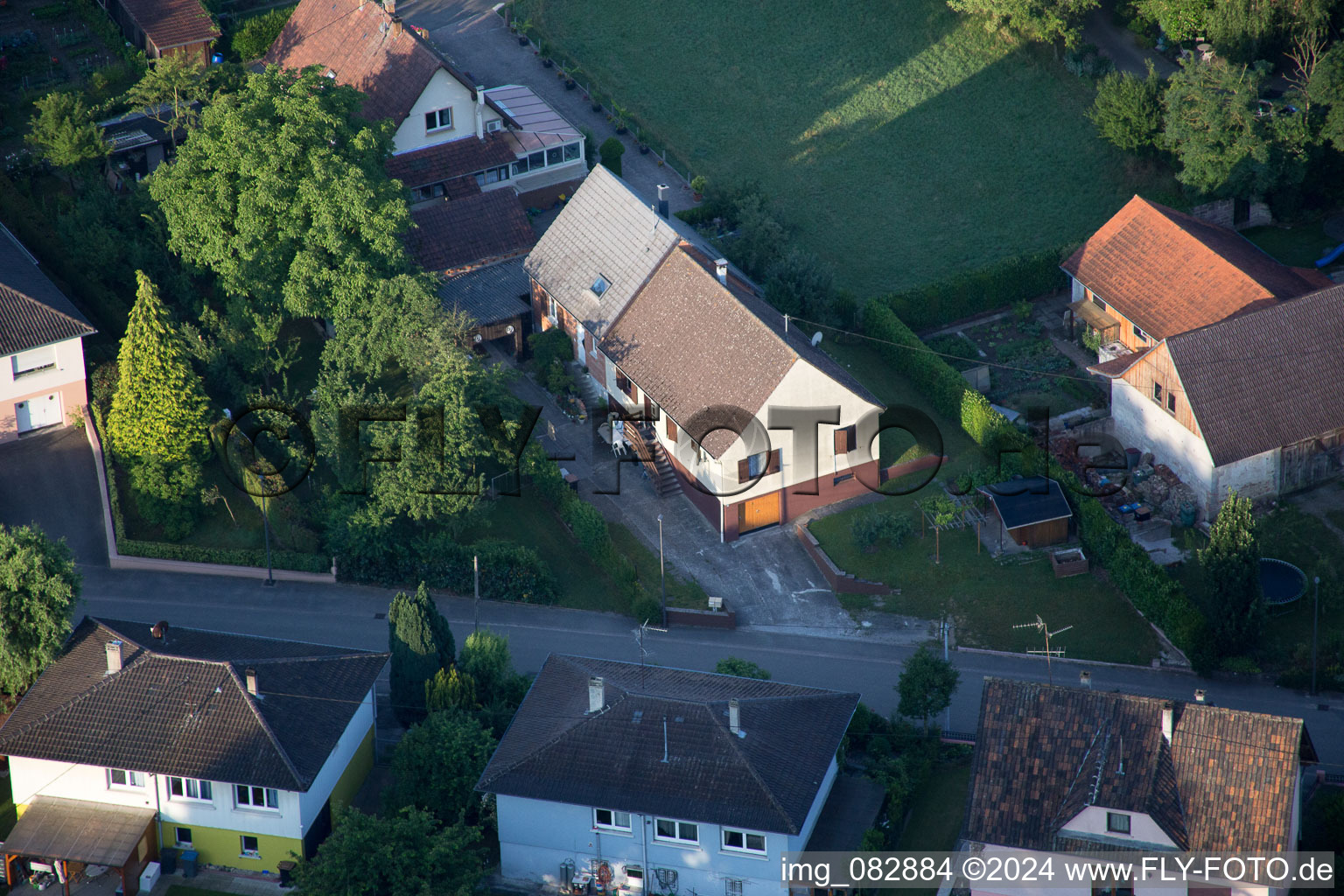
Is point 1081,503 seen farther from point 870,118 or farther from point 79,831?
point 79,831

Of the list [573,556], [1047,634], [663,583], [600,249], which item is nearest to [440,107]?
[600,249]

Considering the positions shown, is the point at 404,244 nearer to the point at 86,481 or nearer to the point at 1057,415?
the point at 86,481

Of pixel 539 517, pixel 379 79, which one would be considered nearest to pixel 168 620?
pixel 539 517

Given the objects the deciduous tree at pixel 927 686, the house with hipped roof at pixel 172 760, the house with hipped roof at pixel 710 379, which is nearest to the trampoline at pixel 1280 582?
the deciduous tree at pixel 927 686

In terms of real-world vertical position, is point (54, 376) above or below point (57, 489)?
above

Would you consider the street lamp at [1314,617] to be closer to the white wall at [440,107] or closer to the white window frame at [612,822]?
the white window frame at [612,822]

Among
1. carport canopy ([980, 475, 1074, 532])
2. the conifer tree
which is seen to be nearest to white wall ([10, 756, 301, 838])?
the conifer tree
